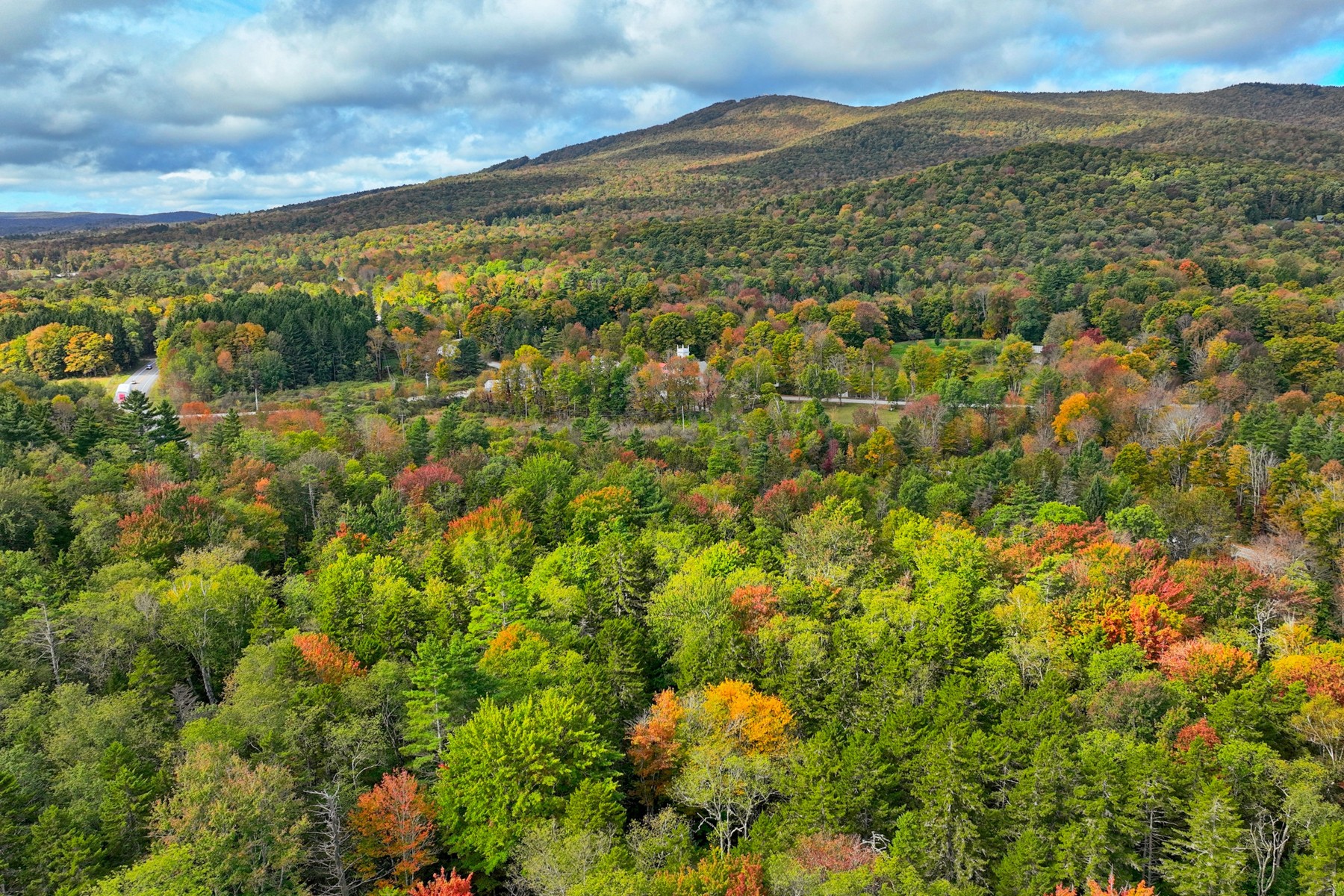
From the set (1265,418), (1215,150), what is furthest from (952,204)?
(1265,418)

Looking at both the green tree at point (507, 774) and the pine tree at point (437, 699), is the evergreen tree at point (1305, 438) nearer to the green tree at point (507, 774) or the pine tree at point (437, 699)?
the green tree at point (507, 774)

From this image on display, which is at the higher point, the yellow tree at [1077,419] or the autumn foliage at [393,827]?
the yellow tree at [1077,419]

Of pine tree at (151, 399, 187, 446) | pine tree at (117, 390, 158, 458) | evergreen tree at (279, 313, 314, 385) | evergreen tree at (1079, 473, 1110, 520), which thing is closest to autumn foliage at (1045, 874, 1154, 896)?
evergreen tree at (1079, 473, 1110, 520)

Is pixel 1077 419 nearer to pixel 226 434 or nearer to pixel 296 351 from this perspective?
pixel 226 434

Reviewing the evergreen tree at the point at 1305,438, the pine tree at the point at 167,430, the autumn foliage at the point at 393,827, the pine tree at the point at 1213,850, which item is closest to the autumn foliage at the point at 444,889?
the autumn foliage at the point at 393,827

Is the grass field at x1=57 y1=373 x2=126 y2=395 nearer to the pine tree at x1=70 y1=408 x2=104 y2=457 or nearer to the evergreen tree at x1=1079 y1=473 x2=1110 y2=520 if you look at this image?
the pine tree at x1=70 y1=408 x2=104 y2=457
